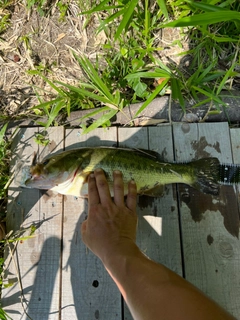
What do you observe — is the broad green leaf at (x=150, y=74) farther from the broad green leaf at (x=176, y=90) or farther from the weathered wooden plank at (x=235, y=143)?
the weathered wooden plank at (x=235, y=143)

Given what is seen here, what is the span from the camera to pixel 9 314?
8.27 ft

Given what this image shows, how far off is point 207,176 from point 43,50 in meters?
2.30

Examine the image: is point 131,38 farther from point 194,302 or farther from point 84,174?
point 194,302

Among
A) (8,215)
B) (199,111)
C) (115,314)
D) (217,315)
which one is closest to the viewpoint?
(217,315)

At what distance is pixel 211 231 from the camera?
8.66 ft

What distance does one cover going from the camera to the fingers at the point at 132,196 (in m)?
2.46

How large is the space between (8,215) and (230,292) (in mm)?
2059

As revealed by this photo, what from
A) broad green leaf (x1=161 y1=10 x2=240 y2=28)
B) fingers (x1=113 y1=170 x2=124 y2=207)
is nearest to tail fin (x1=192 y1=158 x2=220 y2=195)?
fingers (x1=113 y1=170 x2=124 y2=207)

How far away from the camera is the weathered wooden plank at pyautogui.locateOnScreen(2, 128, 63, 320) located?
8.29ft

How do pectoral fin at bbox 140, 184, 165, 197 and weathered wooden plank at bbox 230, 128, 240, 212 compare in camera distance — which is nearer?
pectoral fin at bbox 140, 184, 165, 197

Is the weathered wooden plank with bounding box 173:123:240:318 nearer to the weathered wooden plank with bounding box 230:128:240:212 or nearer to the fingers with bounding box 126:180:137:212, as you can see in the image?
the weathered wooden plank with bounding box 230:128:240:212

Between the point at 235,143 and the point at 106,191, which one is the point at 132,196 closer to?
the point at 106,191

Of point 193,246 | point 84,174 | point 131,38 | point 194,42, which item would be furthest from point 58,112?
point 193,246

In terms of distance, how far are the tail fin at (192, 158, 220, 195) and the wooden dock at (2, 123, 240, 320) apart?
0.11 metres
